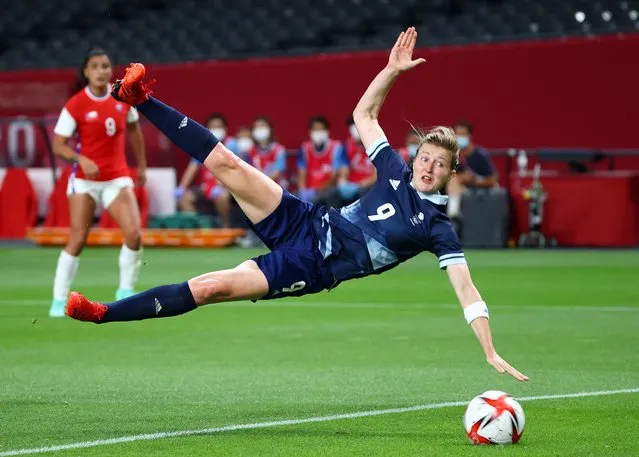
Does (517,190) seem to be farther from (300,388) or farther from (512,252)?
(300,388)

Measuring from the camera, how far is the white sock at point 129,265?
13.7 meters

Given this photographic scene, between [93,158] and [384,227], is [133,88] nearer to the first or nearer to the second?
[384,227]

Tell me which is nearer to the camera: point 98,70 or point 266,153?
point 98,70

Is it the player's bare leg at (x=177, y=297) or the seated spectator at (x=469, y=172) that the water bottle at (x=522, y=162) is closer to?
the seated spectator at (x=469, y=172)

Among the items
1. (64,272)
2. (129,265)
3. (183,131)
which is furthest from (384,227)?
(129,265)

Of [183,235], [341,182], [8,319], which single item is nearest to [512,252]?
[341,182]

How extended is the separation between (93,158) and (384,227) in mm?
6008

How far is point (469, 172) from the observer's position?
2325cm

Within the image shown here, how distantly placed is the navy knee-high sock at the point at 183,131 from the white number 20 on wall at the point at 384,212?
3.30ft

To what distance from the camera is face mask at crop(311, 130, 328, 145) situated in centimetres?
2391

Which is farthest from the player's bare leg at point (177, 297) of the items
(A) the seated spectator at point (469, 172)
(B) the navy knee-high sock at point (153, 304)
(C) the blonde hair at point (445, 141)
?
(A) the seated spectator at point (469, 172)

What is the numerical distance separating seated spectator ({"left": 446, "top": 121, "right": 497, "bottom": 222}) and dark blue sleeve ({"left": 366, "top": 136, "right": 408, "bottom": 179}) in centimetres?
1444

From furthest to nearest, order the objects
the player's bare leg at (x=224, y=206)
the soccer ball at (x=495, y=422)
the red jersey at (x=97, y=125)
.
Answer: the player's bare leg at (x=224, y=206), the red jersey at (x=97, y=125), the soccer ball at (x=495, y=422)

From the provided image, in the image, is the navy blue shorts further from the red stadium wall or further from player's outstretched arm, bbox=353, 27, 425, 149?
the red stadium wall
